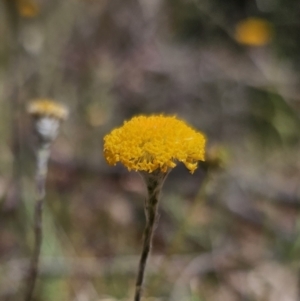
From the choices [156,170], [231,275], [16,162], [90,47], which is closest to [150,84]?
[90,47]

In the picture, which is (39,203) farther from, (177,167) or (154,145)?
(177,167)

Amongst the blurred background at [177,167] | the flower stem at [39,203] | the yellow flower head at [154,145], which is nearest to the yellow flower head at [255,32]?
the blurred background at [177,167]

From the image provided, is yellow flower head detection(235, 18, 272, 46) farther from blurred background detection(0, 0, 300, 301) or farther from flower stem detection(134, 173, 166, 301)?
flower stem detection(134, 173, 166, 301)

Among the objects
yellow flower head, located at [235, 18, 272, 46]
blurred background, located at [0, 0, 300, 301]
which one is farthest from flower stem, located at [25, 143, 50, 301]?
yellow flower head, located at [235, 18, 272, 46]

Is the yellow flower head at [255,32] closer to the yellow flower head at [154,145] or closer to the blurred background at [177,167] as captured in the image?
the blurred background at [177,167]

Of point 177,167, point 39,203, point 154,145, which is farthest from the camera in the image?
point 177,167

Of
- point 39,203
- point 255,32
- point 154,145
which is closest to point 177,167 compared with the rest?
point 39,203

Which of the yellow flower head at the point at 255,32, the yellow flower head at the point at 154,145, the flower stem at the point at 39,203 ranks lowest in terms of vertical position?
the flower stem at the point at 39,203
